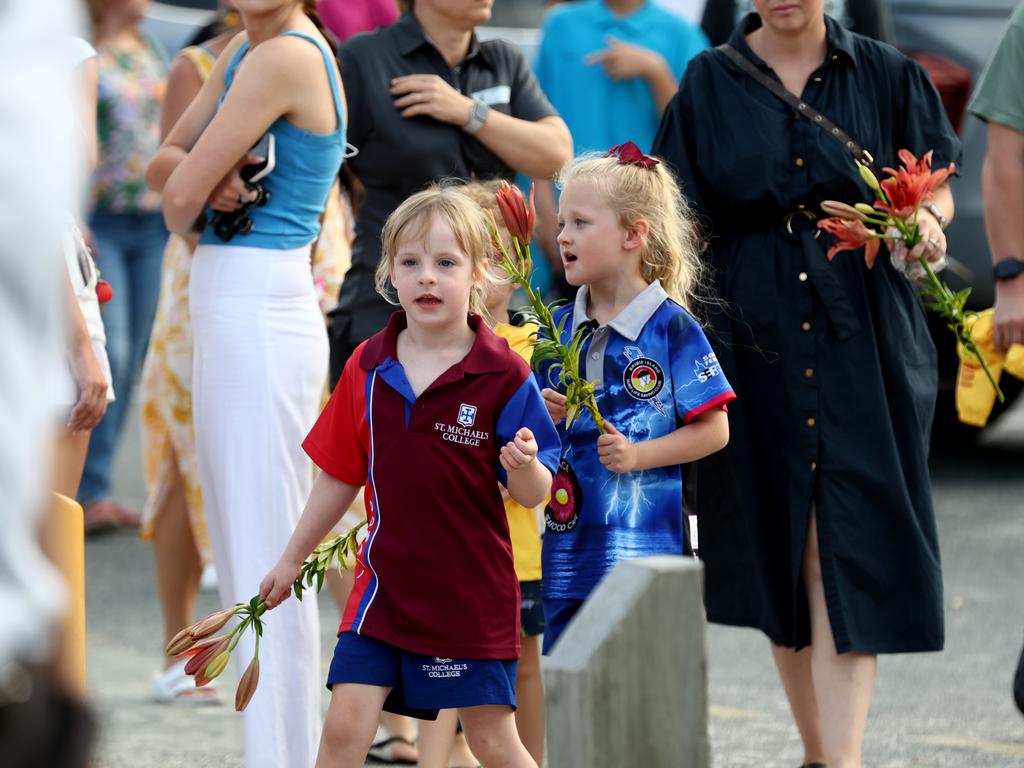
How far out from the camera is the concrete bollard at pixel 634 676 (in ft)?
8.36

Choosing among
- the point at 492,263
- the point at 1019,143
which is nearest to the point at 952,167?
the point at 1019,143

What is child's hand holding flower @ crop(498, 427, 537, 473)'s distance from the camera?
3.36m

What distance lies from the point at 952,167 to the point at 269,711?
204 cm

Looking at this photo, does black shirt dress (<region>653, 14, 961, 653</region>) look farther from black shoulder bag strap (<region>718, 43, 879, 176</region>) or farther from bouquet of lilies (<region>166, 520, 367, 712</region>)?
bouquet of lilies (<region>166, 520, 367, 712</region>)

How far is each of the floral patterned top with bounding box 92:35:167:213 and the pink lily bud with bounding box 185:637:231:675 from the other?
405 centimetres

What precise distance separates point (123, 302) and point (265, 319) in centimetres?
341

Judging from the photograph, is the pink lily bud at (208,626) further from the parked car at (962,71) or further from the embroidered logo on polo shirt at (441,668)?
the parked car at (962,71)

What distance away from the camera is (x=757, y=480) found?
4.46 m

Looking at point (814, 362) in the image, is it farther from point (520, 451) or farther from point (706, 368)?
point (520, 451)

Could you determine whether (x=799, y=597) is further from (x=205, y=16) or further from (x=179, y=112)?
(x=205, y=16)

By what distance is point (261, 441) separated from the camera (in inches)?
169

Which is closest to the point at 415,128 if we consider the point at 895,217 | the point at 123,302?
the point at 895,217

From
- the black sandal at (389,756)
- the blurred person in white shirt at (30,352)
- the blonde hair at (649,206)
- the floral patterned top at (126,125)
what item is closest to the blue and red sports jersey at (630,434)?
the blonde hair at (649,206)

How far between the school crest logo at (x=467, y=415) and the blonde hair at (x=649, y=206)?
1.95 feet
